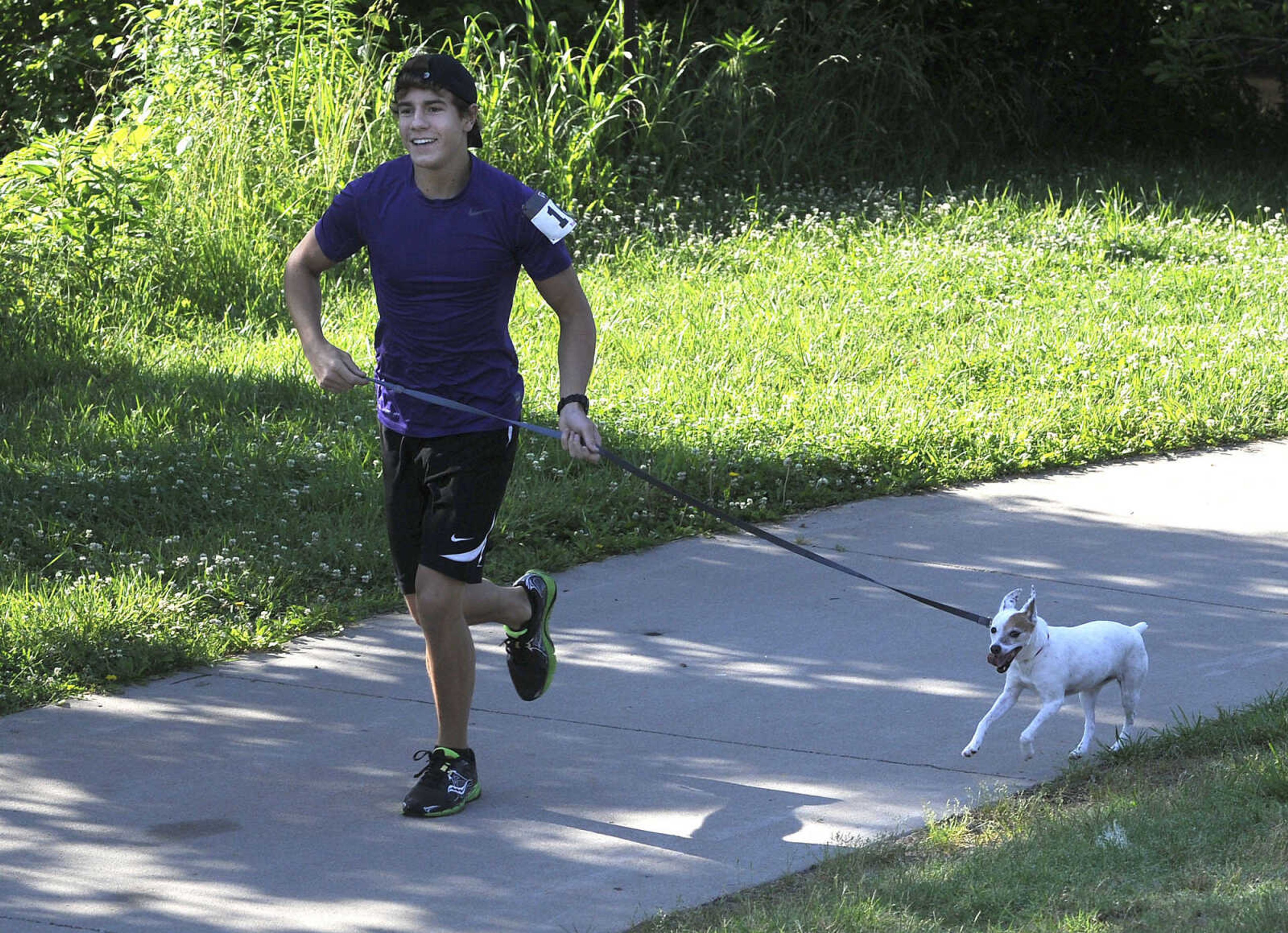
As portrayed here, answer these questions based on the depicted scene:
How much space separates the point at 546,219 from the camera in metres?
4.08

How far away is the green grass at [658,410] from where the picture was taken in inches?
223

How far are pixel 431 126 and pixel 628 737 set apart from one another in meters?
1.77

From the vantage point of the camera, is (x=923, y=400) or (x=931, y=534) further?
(x=923, y=400)

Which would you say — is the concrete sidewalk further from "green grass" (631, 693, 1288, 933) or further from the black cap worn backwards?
the black cap worn backwards

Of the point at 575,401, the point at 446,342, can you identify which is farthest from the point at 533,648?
the point at 446,342

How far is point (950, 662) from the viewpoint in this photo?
205 inches

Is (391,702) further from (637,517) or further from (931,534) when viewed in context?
(931,534)

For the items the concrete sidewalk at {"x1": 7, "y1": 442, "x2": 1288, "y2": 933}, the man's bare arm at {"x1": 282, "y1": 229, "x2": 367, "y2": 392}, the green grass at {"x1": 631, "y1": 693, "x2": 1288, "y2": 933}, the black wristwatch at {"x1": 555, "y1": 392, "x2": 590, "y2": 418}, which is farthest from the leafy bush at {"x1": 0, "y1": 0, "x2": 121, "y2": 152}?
the green grass at {"x1": 631, "y1": 693, "x2": 1288, "y2": 933}

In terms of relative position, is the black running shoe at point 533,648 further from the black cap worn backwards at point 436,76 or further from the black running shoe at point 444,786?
the black cap worn backwards at point 436,76

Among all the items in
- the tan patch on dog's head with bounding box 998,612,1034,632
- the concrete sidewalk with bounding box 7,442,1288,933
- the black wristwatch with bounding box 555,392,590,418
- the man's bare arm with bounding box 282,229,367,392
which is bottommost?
the concrete sidewalk with bounding box 7,442,1288,933

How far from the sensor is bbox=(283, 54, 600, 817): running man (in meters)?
4.06

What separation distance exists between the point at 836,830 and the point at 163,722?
1.97 metres

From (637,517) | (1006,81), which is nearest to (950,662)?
(637,517)

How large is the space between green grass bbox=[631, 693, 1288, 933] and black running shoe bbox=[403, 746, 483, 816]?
31.3 inches
